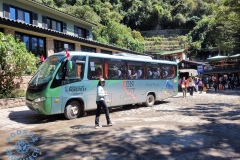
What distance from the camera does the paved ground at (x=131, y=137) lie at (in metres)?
5.46

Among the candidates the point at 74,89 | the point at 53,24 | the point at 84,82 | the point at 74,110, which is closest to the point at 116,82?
the point at 84,82

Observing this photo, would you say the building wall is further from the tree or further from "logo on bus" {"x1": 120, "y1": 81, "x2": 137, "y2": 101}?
"logo on bus" {"x1": 120, "y1": 81, "x2": 137, "y2": 101}

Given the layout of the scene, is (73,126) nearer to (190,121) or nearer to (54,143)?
(54,143)

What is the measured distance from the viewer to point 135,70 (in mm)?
13023

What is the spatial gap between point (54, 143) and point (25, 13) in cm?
1720

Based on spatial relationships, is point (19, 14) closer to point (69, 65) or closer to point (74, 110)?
point (69, 65)

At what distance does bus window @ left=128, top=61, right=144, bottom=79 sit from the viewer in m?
12.7

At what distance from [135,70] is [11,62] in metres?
6.73

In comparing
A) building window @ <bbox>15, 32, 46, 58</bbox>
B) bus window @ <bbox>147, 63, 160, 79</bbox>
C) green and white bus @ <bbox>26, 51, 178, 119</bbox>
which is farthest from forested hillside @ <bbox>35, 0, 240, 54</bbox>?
green and white bus @ <bbox>26, 51, 178, 119</bbox>

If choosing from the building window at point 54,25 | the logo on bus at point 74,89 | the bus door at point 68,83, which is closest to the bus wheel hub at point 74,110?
the bus door at point 68,83

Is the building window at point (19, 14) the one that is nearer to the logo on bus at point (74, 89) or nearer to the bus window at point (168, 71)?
the logo on bus at point (74, 89)

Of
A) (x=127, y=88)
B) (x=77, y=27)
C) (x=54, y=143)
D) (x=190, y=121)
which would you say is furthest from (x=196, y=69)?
(x=54, y=143)

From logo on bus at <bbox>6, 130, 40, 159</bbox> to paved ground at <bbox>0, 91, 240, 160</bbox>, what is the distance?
17 mm

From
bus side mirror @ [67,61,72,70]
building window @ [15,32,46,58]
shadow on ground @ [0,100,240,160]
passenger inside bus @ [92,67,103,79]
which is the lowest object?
shadow on ground @ [0,100,240,160]
